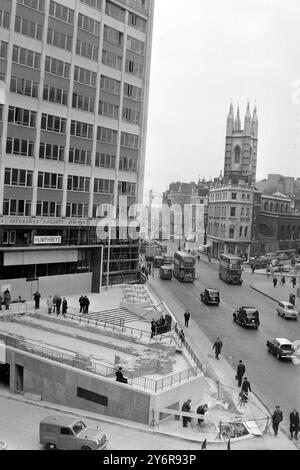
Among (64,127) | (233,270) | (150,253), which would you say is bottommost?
(150,253)

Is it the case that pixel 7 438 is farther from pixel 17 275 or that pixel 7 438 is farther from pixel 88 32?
pixel 88 32

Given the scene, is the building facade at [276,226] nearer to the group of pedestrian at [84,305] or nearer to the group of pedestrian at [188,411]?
the group of pedestrian at [84,305]

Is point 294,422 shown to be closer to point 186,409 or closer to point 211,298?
point 186,409

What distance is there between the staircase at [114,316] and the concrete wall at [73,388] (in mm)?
8864

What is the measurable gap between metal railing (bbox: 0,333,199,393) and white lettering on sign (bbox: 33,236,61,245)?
15069 mm

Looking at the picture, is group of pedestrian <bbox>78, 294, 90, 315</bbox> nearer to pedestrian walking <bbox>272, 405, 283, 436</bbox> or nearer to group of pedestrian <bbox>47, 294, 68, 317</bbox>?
group of pedestrian <bbox>47, 294, 68, 317</bbox>

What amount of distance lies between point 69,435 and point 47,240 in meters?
26.5

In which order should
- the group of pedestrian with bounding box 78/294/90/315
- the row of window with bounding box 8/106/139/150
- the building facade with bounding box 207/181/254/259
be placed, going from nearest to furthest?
the group of pedestrian with bounding box 78/294/90/315, the row of window with bounding box 8/106/139/150, the building facade with bounding box 207/181/254/259

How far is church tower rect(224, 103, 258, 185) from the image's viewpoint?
162 metres

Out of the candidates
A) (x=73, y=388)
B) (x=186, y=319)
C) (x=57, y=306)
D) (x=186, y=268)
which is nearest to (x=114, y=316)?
(x=57, y=306)

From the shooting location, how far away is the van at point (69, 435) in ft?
68.5

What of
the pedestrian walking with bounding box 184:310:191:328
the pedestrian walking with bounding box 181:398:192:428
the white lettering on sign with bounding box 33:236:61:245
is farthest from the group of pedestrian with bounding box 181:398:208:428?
the white lettering on sign with bounding box 33:236:61:245

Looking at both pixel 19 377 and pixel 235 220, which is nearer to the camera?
pixel 19 377

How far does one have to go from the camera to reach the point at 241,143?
164 metres
